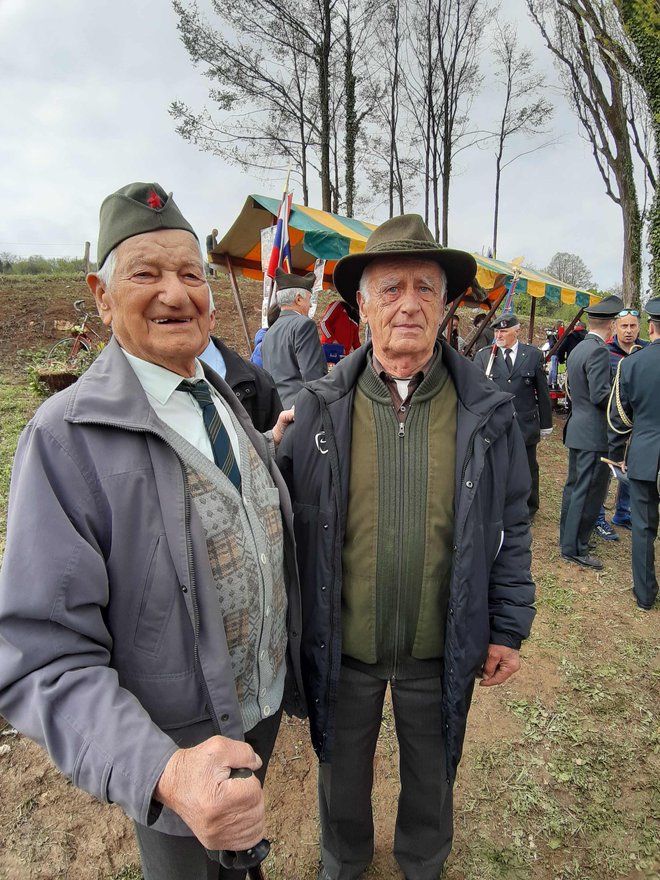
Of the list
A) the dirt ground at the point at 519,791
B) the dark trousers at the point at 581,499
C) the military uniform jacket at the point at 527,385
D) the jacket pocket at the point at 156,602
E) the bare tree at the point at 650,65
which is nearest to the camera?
the jacket pocket at the point at 156,602

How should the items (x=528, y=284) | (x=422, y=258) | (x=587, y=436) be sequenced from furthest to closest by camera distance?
1. (x=528, y=284)
2. (x=587, y=436)
3. (x=422, y=258)

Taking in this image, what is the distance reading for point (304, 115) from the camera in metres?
17.2

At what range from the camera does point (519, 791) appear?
242 centimetres

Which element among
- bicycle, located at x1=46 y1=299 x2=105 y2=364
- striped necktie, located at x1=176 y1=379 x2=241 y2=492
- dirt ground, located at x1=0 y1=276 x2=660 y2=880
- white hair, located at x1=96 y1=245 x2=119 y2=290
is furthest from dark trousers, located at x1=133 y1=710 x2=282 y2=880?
bicycle, located at x1=46 y1=299 x2=105 y2=364

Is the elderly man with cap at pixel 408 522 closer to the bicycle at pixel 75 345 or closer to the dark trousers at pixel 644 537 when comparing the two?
the dark trousers at pixel 644 537

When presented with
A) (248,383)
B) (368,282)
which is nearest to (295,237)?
(248,383)

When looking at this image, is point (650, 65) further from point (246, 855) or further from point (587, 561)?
point (246, 855)

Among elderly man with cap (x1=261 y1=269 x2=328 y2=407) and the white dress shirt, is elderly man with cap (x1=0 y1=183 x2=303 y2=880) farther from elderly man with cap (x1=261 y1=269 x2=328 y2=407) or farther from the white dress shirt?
elderly man with cap (x1=261 y1=269 x2=328 y2=407)

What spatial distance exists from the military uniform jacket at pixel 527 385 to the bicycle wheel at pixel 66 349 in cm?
816

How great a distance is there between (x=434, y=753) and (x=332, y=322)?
19.2 feet

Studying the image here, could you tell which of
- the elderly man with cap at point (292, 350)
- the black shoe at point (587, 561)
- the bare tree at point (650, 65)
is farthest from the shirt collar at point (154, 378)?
the bare tree at point (650, 65)

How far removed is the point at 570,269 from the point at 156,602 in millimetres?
42553

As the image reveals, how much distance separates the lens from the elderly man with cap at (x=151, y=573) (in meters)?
0.88

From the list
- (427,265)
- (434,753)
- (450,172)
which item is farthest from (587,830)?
(450,172)
